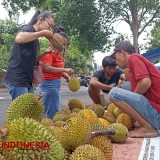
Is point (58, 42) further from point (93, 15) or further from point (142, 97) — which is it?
point (93, 15)

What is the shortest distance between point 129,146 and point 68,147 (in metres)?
0.94

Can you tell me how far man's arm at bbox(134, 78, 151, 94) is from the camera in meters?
3.12

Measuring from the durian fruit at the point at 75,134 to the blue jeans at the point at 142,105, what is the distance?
1.31 metres

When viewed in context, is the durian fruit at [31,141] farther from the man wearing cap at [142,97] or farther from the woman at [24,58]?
the man wearing cap at [142,97]

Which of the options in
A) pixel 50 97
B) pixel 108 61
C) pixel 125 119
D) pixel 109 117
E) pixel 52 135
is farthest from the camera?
pixel 108 61

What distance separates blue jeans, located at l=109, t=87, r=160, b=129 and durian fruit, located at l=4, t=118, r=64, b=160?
178 centimetres

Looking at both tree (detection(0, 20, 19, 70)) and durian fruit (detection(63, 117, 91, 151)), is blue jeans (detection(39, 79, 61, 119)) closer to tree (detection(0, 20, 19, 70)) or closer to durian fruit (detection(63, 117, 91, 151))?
durian fruit (detection(63, 117, 91, 151))

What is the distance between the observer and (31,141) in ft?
4.77

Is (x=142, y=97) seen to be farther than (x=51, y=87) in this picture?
No

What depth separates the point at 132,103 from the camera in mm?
3209

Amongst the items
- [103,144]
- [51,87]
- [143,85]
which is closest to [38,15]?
[51,87]

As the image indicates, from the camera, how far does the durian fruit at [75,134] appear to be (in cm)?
194

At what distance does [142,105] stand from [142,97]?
8 cm

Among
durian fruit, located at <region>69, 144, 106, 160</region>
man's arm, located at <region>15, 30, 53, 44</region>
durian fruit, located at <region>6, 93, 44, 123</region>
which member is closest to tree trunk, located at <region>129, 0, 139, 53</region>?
man's arm, located at <region>15, 30, 53, 44</region>
